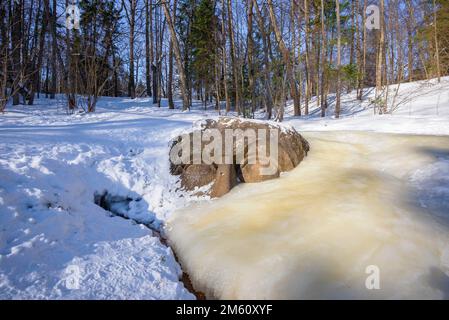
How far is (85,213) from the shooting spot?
382 centimetres

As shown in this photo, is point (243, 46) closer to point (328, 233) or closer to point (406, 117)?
point (406, 117)

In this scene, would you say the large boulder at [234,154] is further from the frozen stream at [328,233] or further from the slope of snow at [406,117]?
the slope of snow at [406,117]

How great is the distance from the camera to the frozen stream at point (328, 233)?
2457 mm

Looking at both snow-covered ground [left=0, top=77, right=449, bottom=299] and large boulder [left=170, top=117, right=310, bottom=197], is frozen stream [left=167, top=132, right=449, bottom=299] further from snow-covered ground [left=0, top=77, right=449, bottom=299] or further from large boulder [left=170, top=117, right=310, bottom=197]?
snow-covered ground [left=0, top=77, right=449, bottom=299]

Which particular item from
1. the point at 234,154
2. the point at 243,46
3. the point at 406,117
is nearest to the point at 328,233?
the point at 234,154

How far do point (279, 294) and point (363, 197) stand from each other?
2.00 m

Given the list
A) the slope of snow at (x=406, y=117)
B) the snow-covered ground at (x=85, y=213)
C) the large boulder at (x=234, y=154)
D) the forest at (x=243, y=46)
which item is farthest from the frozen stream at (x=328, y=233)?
the forest at (x=243, y=46)

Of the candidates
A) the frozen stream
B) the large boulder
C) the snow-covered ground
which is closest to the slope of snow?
the snow-covered ground

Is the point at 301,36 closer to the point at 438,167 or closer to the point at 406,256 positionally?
the point at 438,167

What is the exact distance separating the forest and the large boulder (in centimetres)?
→ 486

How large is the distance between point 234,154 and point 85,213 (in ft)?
8.77

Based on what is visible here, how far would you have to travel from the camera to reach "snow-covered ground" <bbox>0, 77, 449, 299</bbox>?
2627mm

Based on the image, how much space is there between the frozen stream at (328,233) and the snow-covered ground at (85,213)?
1.68 ft
